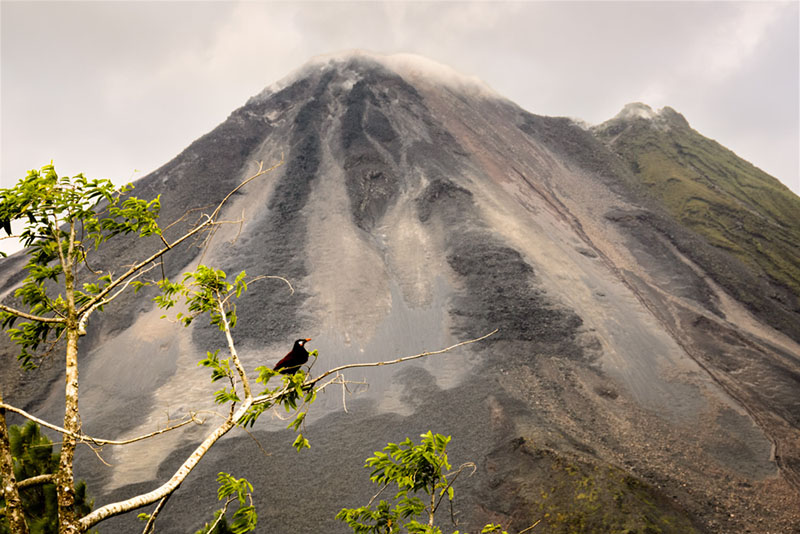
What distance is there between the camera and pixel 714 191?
64.9 metres

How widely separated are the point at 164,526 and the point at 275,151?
46.9 m

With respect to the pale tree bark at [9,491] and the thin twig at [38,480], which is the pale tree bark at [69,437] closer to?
the thin twig at [38,480]

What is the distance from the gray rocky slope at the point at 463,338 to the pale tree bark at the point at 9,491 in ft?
A: 10.5

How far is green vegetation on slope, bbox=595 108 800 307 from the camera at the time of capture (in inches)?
2063

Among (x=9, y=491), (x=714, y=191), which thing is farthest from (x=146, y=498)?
(x=714, y=191)

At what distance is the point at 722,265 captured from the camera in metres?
46.6

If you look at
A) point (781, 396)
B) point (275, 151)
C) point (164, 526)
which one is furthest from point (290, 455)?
point (275, 151)

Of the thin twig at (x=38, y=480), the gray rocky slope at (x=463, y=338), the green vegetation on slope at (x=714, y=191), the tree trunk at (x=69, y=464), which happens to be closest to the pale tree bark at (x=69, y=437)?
the tree trunk at (x=69, y=464)

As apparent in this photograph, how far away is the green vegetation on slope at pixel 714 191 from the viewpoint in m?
52.4

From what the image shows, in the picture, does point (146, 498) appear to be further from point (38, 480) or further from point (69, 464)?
point (38, 480)

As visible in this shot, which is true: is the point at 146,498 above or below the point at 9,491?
below

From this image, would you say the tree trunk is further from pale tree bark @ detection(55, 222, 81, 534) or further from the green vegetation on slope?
the green vegetation on slope

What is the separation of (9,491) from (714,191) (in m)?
77.4

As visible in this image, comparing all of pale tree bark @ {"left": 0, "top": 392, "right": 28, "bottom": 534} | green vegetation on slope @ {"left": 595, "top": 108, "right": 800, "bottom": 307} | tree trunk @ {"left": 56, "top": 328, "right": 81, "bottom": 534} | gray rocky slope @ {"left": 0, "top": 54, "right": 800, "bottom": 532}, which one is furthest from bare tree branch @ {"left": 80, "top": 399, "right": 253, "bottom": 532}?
green vegetation on slope @ {"left": 595, "top": 108, "right": 800, "bottom": 307}
